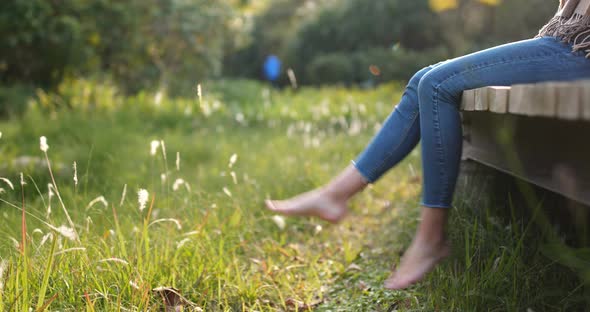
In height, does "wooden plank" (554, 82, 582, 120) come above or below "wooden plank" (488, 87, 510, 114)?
above

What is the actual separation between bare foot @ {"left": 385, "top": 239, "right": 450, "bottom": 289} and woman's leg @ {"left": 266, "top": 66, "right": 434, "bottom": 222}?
31 centimetres

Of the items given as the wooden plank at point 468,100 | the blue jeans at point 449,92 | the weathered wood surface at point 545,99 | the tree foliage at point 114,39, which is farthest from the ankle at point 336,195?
the tree foliage at point 114,39

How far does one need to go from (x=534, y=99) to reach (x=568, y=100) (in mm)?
154

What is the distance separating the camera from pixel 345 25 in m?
18.9

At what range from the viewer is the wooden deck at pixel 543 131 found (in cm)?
103

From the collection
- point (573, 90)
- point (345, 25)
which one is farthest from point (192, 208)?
point (345, 25)

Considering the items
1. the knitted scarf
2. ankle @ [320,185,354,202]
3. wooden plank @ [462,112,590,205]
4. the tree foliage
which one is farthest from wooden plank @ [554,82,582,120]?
the tree foliage

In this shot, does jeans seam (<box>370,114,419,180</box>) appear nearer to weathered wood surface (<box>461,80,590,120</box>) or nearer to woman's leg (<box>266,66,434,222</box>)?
woman's leg (<box>266,66,434,222</box>)

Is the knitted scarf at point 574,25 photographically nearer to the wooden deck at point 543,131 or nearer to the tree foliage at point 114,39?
the wooden deck at point 543,131

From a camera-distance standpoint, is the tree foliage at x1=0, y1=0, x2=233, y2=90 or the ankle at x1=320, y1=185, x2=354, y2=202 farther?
the tree foliage at x1=0, y1=0, x2=233, y2=90

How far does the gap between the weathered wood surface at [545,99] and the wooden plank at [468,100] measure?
12cm

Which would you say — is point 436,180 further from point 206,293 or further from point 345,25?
point 345,25

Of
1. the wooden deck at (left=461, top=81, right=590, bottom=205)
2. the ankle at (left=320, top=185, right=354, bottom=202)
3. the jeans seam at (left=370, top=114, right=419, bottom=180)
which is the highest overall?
the wooden deck at (left=461, top=81, right=590, bottom=205)

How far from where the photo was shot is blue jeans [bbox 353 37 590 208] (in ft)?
5.58
